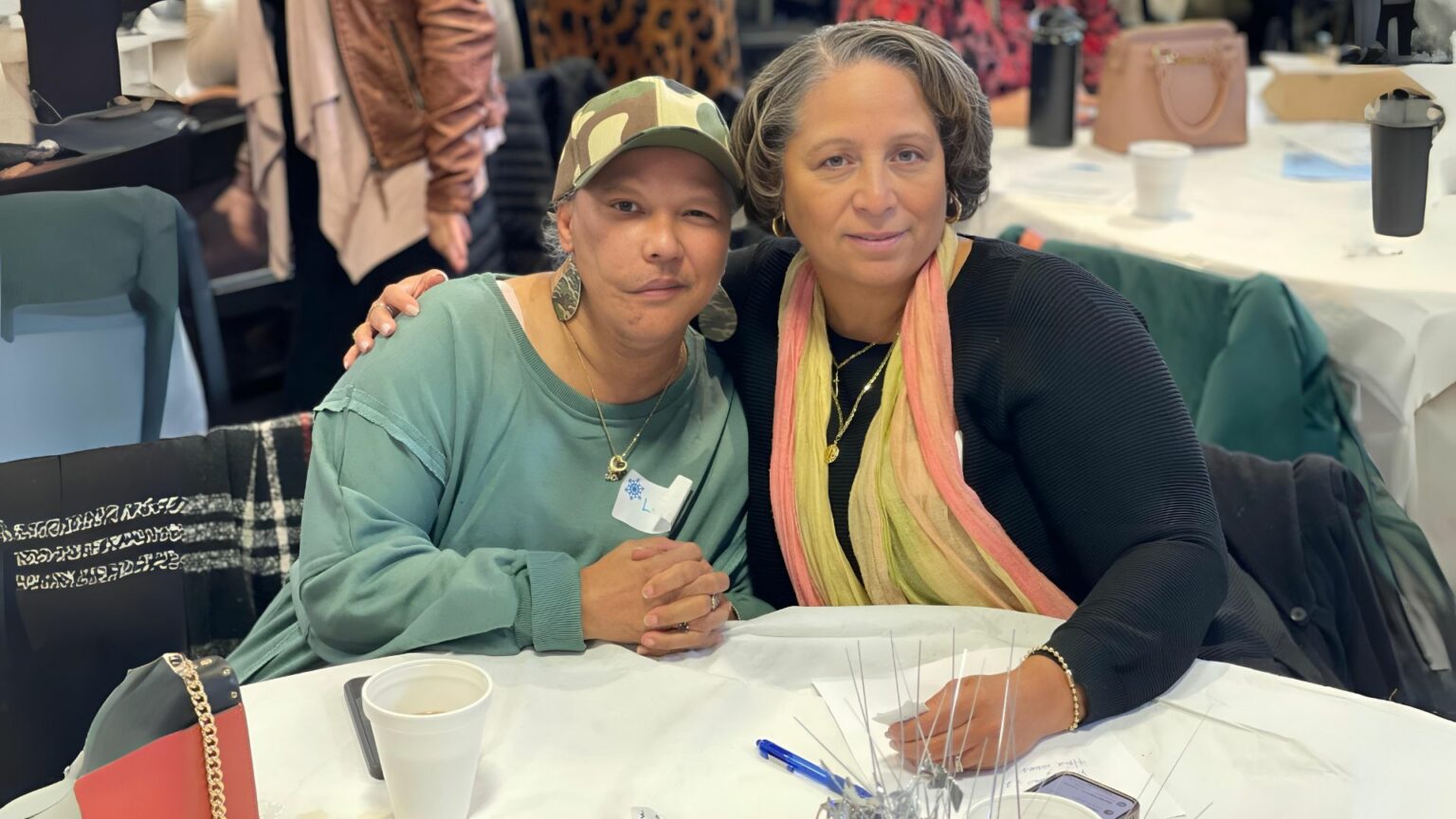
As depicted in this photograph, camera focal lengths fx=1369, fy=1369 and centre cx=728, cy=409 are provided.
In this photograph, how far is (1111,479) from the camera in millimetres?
1491

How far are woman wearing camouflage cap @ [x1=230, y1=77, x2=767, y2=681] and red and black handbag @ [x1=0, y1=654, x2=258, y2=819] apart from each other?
0.43m

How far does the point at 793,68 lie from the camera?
5.30 ft

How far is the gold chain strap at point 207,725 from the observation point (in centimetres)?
98

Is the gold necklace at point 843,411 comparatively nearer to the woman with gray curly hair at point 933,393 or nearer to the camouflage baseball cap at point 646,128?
the woman with gray curly hair at point 933,393

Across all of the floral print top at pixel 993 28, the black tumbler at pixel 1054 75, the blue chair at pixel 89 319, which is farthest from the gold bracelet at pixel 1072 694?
the floral print top at pixel 993 28

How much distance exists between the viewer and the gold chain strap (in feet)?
3.22

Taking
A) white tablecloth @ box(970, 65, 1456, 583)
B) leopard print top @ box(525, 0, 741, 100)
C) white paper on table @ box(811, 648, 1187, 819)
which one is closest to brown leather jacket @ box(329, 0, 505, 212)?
leopard print top @ box(525, 0, 741, 100)

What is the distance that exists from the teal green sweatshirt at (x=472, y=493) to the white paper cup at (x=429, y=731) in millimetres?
269

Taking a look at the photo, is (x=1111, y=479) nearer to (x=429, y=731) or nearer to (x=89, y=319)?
(x=429, y=731)

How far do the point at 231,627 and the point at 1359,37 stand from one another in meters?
1.70

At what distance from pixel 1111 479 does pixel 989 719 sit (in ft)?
1.20

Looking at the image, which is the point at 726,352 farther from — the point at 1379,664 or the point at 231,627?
the point at 1379,664

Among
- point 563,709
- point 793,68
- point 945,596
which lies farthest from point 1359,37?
point 563,709

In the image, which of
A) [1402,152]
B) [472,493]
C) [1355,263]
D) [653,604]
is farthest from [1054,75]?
[653,604]
